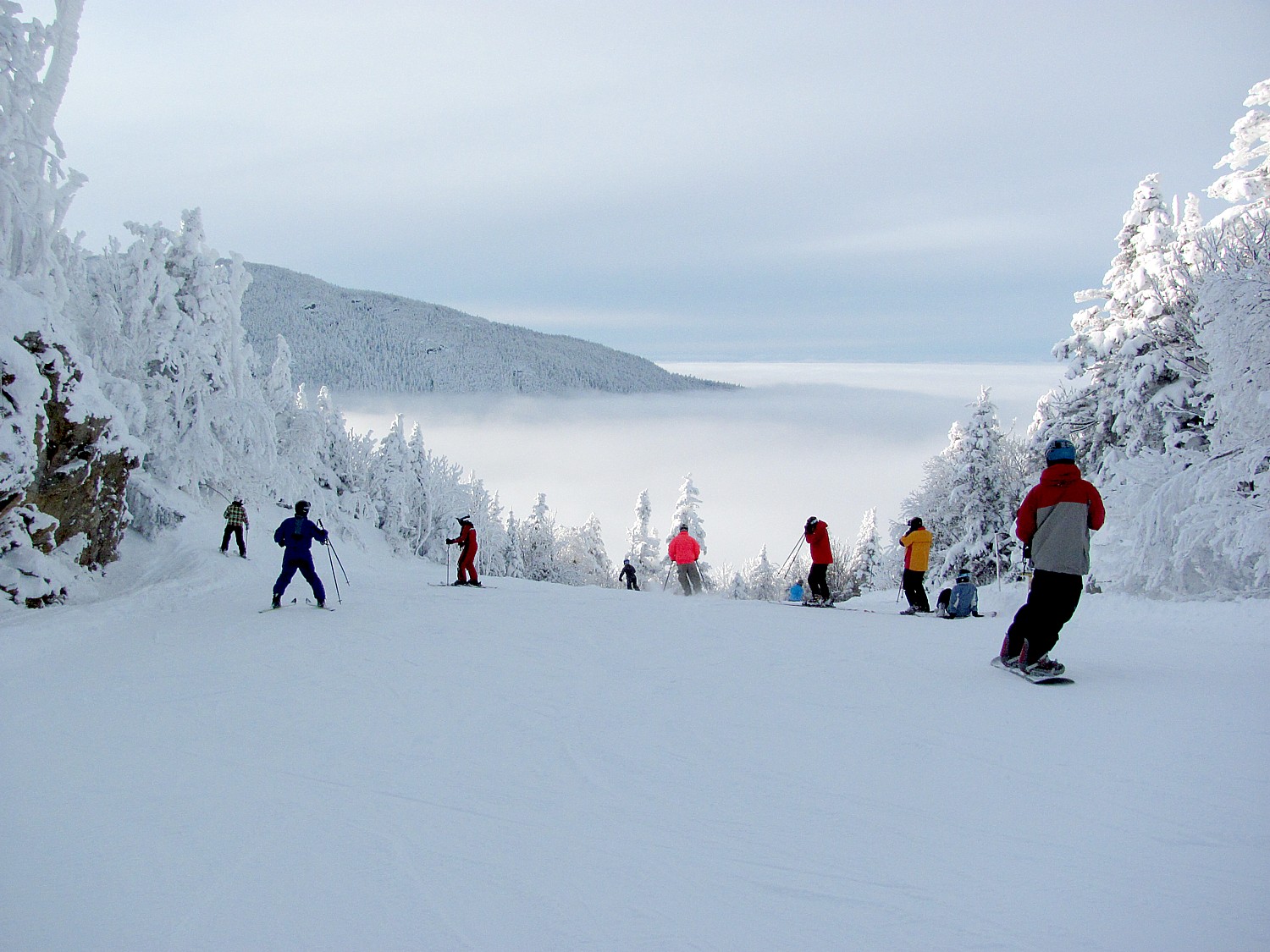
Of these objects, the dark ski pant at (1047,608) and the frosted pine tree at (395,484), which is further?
the frosted pine tree at (395,484)

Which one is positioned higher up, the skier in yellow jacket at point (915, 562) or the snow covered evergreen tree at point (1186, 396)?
the snow covered evergreen tree at point (1186, 396)

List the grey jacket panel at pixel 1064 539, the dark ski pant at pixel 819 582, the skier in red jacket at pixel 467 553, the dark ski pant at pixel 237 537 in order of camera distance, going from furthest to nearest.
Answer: the dark ski pant at pixel 237 537 → the skier in red jacket at pixel 467 553 → the dark ski pant at pixel 819 582 → the grey jacket panel at pixel 1064 539

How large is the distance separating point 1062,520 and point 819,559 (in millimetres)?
8341

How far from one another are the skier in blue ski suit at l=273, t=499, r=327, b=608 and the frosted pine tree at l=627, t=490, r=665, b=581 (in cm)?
4704

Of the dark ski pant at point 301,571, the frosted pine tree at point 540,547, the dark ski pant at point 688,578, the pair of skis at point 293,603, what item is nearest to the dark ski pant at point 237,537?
the pair of skis at point 293,603

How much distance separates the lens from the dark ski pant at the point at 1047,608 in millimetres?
6852

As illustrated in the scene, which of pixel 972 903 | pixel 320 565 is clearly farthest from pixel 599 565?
pixel 972 903

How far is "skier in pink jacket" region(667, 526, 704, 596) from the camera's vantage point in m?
17.6

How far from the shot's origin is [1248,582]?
16.9 metres

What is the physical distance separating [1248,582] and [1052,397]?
12.1 m

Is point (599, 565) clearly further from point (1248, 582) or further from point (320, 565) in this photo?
point (1248, 582)

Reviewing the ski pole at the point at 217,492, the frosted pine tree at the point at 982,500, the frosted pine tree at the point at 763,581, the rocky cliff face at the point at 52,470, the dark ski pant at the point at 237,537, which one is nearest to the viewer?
the rocky cliff face at the point at 52,470

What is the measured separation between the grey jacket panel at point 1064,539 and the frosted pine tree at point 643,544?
52887 mm

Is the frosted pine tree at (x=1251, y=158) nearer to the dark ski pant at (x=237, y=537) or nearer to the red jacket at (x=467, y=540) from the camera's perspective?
the red jacket at (x=467, y=540)
